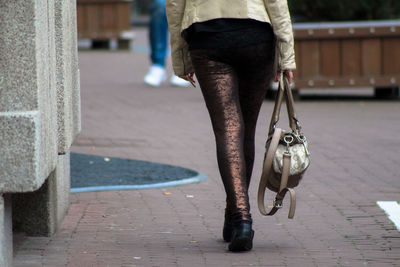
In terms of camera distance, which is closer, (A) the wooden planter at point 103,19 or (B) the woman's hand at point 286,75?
(B) the woman's hand at point 286,75

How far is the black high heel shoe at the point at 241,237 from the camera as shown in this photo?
461 cm

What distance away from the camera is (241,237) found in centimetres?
460

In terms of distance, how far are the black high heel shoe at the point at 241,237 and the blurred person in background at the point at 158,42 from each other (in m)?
9.45

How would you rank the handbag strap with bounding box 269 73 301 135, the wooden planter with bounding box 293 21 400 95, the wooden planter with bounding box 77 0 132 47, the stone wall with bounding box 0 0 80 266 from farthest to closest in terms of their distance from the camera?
Result: the wooden planter with bounding box 77 0 132 47 < the wooden planter with bounding box 293 21 400 95 < the handbag strap with bounding box 269 73 301 135 < the stone wall with bounding box 0 0 80 266

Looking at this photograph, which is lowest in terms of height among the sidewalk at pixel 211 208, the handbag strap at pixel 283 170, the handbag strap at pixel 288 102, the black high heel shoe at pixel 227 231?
the sidewalk at pixel 211 208

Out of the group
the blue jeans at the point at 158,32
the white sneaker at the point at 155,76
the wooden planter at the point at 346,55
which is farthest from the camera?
the white sneaker at the point at 155,76

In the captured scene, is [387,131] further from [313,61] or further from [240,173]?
[240,173]

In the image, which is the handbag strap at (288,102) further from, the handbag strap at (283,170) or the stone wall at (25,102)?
the stone wall at (25,102)

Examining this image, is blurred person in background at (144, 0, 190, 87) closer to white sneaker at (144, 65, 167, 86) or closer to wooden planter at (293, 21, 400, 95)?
white sneaker at (144, 65, 167, 86)

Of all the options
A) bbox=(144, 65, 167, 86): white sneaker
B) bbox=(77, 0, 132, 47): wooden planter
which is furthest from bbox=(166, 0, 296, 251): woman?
bbox=(77, 0, 132, 47): wooden planter

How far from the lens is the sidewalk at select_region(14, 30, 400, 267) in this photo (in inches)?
183

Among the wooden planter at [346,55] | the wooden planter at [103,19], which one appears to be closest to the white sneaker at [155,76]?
the wooden planter at [346,55]

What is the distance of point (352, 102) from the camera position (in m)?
11.9

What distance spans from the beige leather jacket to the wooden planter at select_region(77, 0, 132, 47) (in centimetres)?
1621
